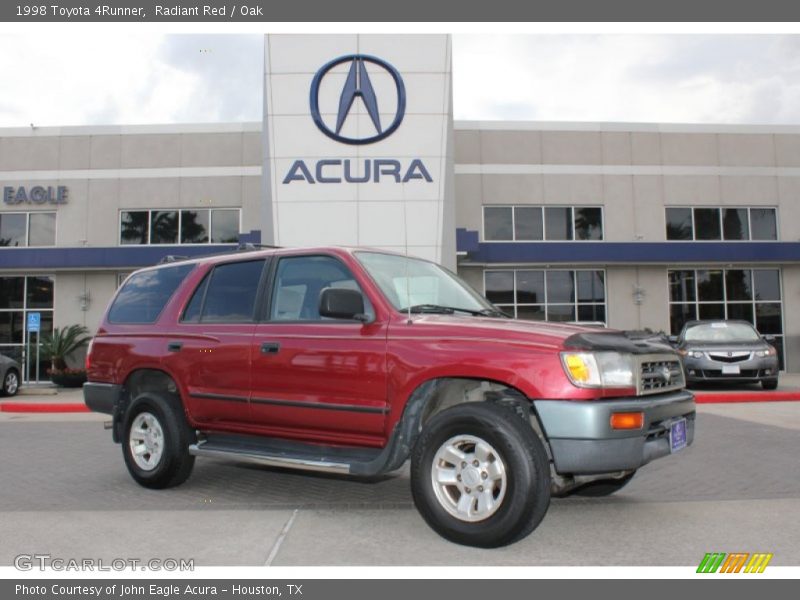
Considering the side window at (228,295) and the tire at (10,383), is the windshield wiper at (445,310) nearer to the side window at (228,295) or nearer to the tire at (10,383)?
the side window at (228,295)

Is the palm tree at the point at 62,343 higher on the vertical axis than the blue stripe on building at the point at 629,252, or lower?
lower

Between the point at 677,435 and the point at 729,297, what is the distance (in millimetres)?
20836

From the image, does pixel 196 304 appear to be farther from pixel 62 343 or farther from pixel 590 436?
pixel 62 343

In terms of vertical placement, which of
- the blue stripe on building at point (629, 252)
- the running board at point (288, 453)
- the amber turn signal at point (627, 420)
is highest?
the blue stripe on building at point (629, 252)

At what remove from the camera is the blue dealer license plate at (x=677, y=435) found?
14.3 ft

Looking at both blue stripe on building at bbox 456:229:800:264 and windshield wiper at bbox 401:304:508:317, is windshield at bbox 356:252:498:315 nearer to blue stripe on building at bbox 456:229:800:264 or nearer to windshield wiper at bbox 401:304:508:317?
windshield wiper at bbox 401:304:508:317

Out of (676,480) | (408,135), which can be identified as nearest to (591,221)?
(408,135)

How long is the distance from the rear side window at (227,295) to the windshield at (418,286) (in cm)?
100

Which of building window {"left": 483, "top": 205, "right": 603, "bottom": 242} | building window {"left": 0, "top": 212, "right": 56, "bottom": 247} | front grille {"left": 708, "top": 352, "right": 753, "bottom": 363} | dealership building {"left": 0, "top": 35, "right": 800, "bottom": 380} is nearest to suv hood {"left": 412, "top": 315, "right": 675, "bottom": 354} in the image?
front grille {"left": 708, "top": 352, "right": 753, "bottom": 363}

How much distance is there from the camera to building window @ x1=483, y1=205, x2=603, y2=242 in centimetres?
2272

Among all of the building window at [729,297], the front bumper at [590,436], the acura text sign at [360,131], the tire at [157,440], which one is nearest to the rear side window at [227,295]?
the tire at [157,440]

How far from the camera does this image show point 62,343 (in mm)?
20578

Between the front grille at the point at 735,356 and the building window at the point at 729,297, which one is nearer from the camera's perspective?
the front grille at the point at 735,356

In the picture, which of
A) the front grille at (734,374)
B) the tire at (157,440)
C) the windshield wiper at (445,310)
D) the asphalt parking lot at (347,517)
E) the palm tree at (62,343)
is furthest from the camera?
the palm tree at (62,343)
